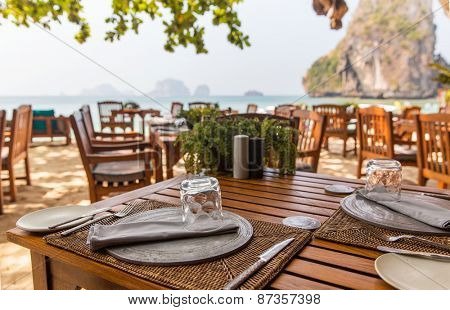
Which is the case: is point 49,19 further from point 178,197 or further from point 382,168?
point 382,168

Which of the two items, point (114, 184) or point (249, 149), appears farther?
point (114, 184)

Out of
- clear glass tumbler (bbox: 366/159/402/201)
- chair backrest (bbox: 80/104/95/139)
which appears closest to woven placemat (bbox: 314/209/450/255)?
clear glass tumbler (bbox: 366/159/402/201)

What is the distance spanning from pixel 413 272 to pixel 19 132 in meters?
3.55

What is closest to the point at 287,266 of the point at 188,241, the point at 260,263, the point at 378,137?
the point at 260,263

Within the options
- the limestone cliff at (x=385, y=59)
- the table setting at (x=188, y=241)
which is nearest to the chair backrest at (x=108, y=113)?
the table setting at (x=188, y=241)

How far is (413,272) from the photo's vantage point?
603 millimetres

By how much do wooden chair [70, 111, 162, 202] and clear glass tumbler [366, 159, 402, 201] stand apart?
1.57 meters

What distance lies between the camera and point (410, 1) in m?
A: 23.5

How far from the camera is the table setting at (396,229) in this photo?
0.60m

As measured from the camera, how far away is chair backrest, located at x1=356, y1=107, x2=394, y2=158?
2918mm

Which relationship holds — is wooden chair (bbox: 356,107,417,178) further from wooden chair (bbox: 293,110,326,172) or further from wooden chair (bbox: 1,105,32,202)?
wooden chair (bbox: 1,105,32,202)

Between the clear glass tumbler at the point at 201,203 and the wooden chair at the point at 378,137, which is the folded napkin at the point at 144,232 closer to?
the clear glass tumbler at the point at 201,203

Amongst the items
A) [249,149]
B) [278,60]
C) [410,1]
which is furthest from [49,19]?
[410,1]
